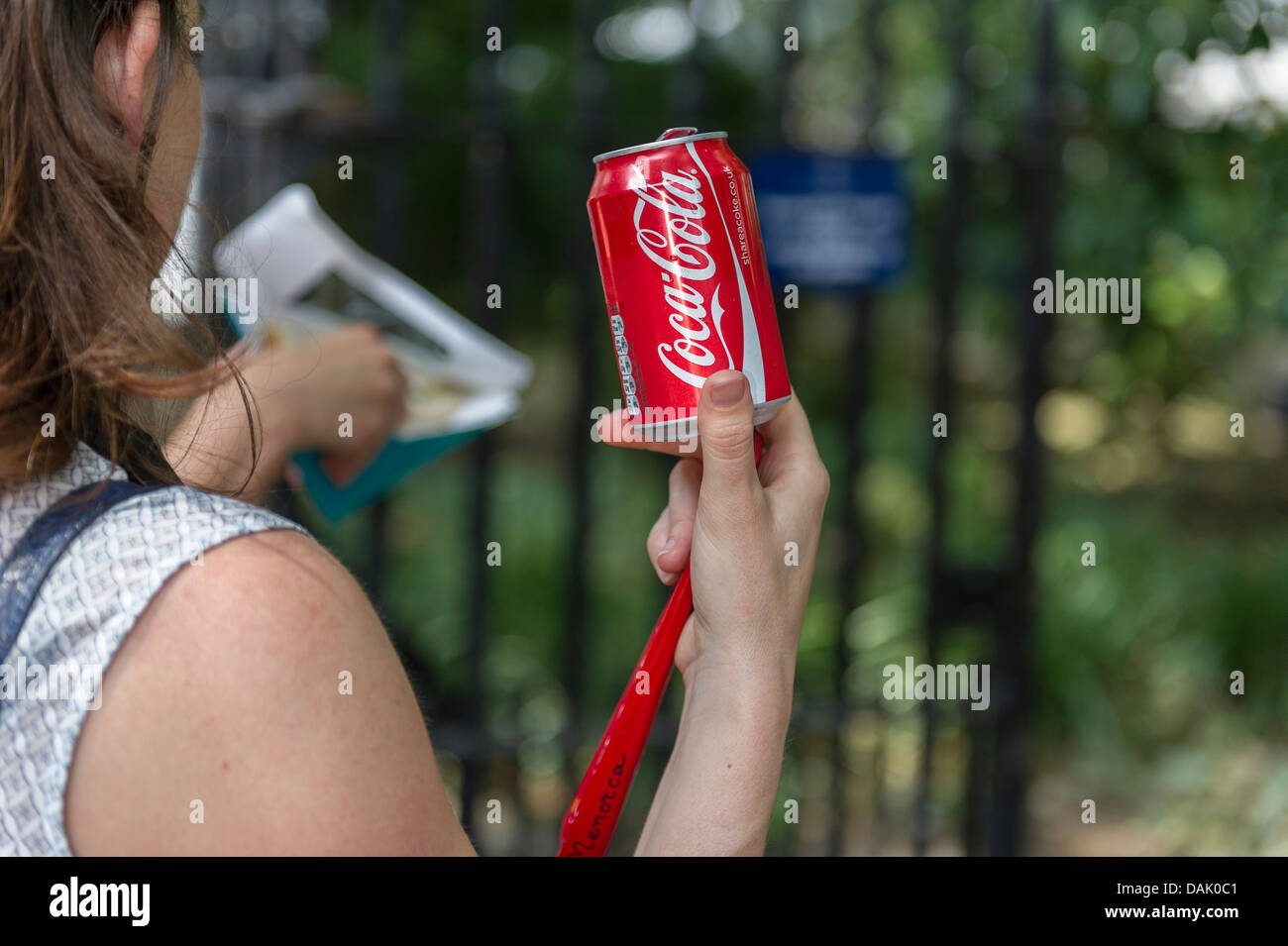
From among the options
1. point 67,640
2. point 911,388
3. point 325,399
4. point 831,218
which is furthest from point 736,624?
point 911,388

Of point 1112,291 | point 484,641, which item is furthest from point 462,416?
point 1112,291

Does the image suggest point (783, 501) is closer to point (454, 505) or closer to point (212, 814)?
point (212, 814)

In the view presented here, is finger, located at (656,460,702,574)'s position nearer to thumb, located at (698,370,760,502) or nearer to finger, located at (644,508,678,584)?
finger, located at (644,508,678,584)

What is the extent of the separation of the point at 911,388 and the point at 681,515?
385 cm

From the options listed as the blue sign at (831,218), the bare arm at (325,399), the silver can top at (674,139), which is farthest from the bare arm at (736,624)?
the blue sign at (831,218)

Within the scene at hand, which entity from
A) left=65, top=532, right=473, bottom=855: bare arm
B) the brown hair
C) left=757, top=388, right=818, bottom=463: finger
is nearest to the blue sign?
left=757, top=388, right=818, bottom=463: finger

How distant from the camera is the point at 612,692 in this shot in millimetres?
3762

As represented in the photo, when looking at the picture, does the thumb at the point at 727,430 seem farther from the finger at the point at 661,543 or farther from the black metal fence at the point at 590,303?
the black metal fence at the point at 590,303

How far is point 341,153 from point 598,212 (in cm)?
170

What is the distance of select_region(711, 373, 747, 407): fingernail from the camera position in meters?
1.15

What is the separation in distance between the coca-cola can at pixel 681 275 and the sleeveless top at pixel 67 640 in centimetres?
44

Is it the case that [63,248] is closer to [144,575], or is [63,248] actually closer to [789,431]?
[144,575]

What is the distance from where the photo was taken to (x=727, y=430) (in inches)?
45.3

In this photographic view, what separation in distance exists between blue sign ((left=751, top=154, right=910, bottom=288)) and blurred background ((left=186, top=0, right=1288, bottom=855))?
2 centimetres
